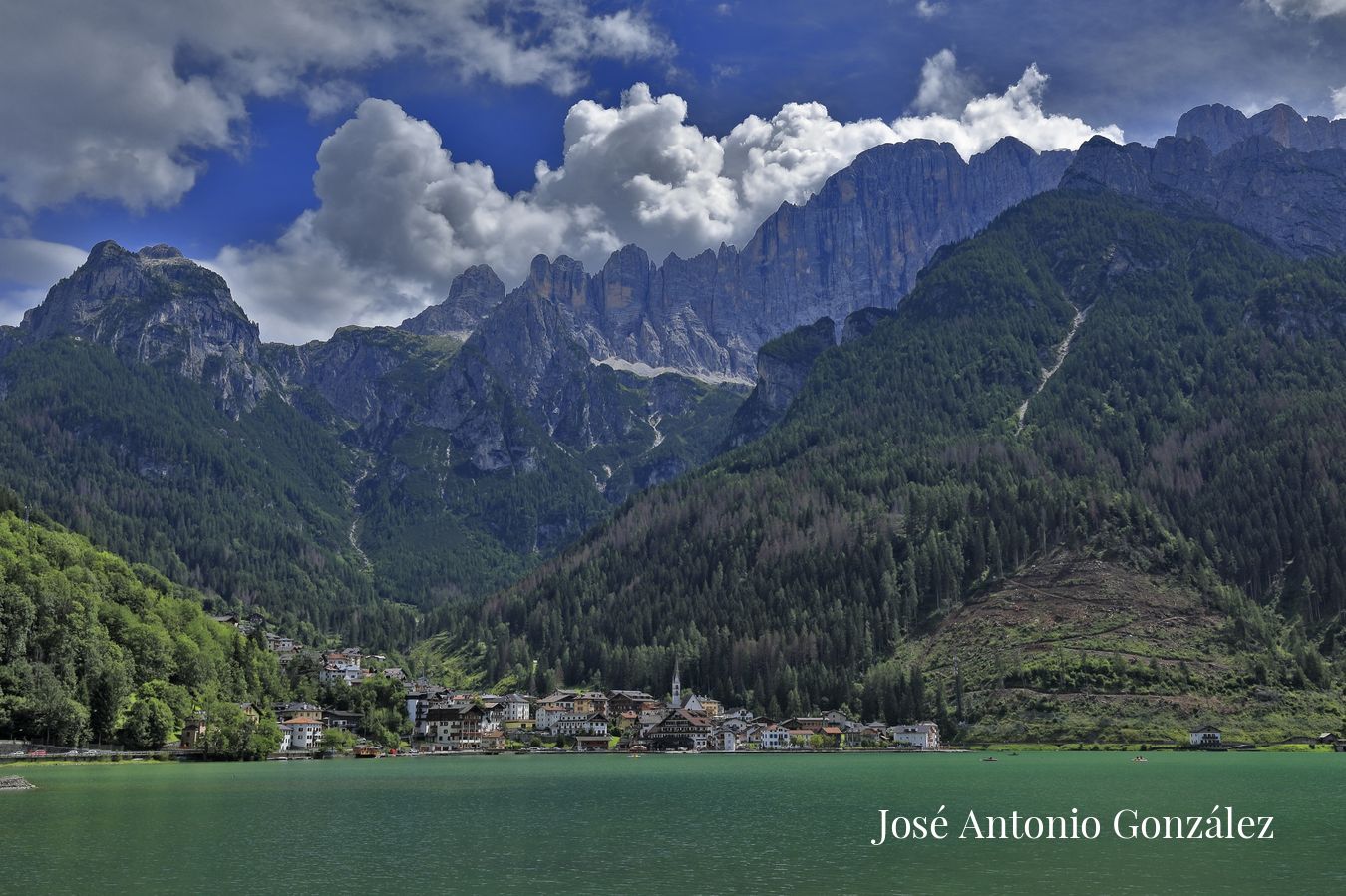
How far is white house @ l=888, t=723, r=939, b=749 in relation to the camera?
596 ft

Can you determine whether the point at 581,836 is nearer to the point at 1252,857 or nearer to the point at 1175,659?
the point at 1252,857

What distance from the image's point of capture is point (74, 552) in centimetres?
17200

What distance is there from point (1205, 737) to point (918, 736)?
4041 centimetres

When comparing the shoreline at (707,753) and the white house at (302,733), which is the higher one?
the white house at (302,733)

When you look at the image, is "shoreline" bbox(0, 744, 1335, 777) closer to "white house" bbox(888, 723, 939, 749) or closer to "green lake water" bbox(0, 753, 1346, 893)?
"white house" bbox(888, 723, 939, 749)

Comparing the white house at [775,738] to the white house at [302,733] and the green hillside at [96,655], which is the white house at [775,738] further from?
the green hillside at [96,655]

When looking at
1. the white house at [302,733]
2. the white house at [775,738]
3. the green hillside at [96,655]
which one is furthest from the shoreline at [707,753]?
the white house at [302,733]

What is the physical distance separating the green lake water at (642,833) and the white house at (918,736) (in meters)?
60.2

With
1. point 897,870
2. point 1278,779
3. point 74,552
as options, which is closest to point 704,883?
point 897,870

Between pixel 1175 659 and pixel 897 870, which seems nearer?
pixel 897 870

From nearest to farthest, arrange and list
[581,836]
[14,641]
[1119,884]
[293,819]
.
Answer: [1119,884]
[581,836]
[293,819]
[14,641]

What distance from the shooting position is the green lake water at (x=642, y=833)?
5166 centimetres

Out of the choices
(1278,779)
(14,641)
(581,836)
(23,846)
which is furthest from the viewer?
(14,641)

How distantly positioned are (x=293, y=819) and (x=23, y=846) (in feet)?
59.7
